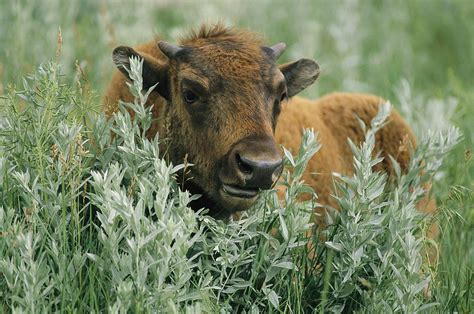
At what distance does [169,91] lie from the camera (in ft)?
19.2

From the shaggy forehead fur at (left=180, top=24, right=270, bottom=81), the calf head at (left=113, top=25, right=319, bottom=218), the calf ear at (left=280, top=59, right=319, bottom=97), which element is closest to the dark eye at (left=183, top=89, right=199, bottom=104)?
the calf head at (left=113, top=25, right=319, bottom=218)

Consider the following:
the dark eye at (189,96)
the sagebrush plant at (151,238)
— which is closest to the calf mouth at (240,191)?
the sagebrush plant at (151,238)

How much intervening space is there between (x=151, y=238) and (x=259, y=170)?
880mm

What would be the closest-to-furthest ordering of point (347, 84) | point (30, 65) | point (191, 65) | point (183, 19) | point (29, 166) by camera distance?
point (29, 166) → point (191, 65) → point (30, 65) → point (347, 84) → point (183, 19)

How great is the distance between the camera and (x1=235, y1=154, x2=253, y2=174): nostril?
199 inches

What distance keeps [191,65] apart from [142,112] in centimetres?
63

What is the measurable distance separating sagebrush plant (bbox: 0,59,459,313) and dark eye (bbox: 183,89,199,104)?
355 mm

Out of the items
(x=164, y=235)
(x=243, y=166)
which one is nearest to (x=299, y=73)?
(x=243, y=166)

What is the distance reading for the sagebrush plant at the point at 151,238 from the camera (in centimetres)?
443

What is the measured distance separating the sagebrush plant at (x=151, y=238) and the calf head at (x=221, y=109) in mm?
211

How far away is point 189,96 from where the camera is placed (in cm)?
559

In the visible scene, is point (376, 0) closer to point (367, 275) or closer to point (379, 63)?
point (379, 63)

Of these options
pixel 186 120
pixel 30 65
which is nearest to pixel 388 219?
pixel 186 120

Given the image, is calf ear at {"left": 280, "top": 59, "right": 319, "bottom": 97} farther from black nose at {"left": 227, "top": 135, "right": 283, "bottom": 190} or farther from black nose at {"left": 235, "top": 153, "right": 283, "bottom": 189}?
black nose at {"left": 235, "top": 153, "right": 283, "bottom": 189}
